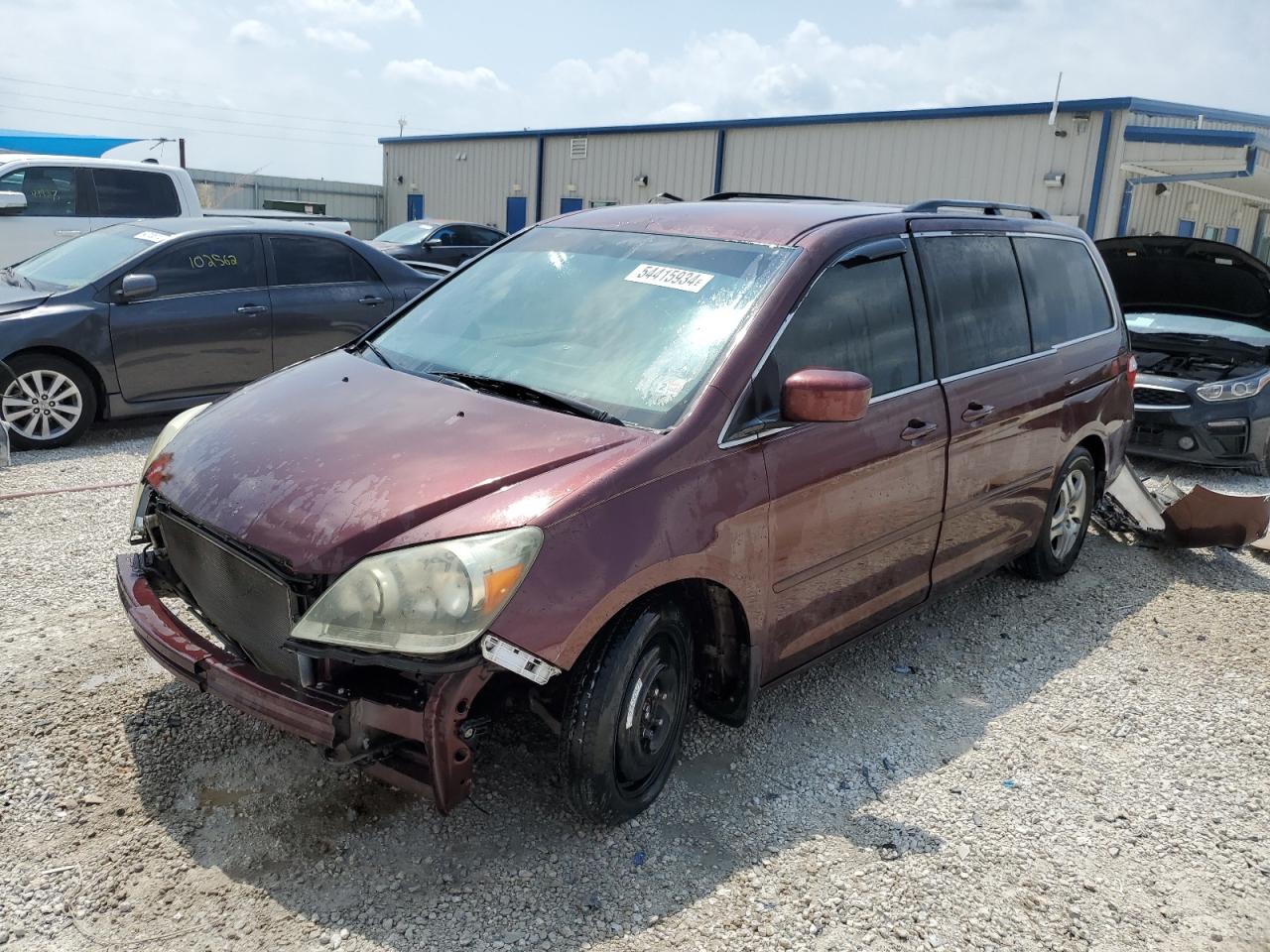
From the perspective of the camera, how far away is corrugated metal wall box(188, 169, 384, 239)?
2717 cm

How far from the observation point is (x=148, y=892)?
8.88ft

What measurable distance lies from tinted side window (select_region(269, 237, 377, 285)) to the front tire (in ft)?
20.0

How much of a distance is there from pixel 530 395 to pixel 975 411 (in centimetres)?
191

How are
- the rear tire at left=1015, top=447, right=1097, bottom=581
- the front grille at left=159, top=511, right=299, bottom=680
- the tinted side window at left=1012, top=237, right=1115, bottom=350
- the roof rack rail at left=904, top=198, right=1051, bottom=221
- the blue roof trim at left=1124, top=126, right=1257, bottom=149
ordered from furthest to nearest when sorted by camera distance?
1. the blue roof trim at left=1124, top=126, right=1257, bottom=149
2. the rear tire at left=1015, top=447, right=1097, bottom=581
3. the tinted side window at left=1012, top=237, right=1115, bottom=350
4. the roof rack rail at left=904, top=198, right=1051, bottom=221
5. the front grille at left=159, top=511, right=299, bottom=680

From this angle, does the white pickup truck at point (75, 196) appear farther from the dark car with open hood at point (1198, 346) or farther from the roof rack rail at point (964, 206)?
the dark car with open hood at point (1198, 346)

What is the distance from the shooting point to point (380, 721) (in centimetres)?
263

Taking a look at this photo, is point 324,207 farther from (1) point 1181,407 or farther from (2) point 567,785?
(2) point 567,785

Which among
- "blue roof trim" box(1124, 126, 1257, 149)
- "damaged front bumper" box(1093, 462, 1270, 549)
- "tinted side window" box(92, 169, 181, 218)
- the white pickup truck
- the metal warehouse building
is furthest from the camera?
the metal warehouse building

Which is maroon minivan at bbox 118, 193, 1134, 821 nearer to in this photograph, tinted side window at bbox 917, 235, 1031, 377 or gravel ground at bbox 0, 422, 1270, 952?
tinted side window at bbox 917, 235, 1031, 377

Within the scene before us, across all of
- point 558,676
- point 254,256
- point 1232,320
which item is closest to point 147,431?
point 254,256

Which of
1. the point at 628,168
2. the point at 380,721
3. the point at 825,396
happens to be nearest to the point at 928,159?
the point at 628,168

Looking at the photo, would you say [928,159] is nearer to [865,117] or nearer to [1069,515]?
[865,117]

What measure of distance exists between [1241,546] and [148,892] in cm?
596

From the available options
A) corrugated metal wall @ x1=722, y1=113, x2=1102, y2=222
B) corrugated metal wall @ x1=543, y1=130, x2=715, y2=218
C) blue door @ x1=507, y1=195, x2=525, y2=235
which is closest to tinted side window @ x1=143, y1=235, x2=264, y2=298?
corrugated metal wall @ x1=722, y1=113, x2=1102, y2=222
